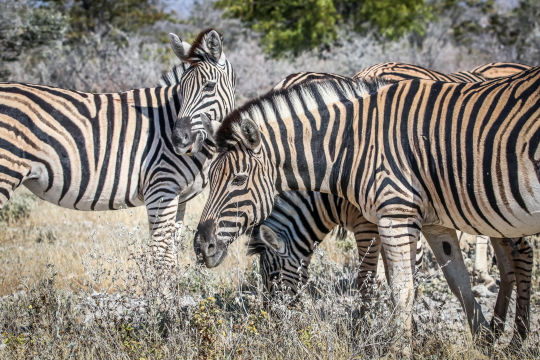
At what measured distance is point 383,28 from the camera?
22484 mm

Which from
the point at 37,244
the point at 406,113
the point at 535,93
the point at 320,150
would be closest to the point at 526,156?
the point at 535,93

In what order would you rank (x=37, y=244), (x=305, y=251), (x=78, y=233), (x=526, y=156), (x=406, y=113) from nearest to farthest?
(x=526, y=156) < (x=406, y=113) < (x=305, y=251) < (x=37, y=244) < (x=78, y=233)

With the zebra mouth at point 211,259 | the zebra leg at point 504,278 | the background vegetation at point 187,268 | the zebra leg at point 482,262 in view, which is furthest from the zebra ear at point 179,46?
the zebra leg at point 482,262

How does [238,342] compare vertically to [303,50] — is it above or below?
below

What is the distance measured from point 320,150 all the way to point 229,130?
26.1 inches

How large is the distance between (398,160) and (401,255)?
2.05ft

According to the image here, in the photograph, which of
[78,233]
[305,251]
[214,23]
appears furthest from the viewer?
[214,23]

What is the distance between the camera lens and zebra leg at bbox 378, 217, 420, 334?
11.9ft

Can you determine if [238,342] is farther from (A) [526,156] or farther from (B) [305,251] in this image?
(A) [526,156]

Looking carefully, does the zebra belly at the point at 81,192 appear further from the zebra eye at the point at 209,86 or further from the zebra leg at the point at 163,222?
the zebra eye at the point at 209,86

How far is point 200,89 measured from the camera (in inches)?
211

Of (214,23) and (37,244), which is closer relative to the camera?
(37,244)

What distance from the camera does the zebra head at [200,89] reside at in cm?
512

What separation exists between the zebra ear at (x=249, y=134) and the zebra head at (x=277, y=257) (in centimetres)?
98
